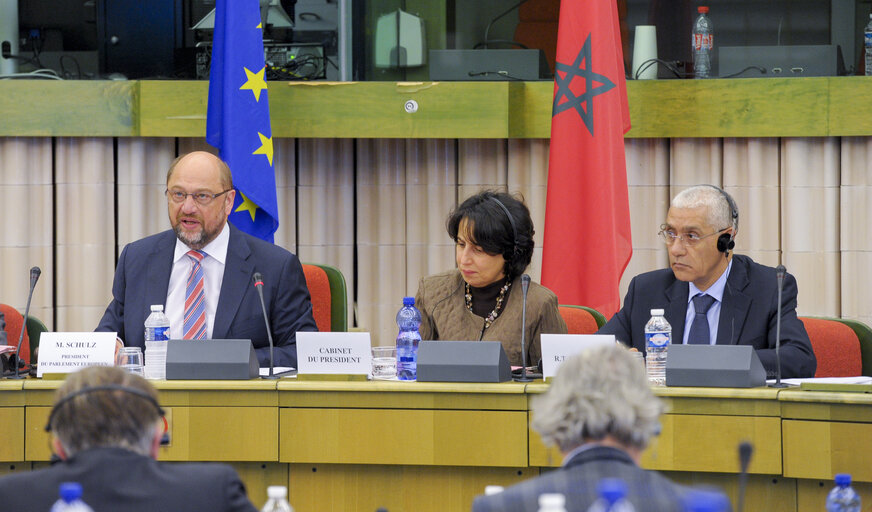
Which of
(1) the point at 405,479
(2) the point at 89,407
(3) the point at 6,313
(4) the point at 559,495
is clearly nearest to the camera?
(4) the point at 559,495

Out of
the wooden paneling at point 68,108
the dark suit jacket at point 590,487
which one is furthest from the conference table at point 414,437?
the wooden paneling at point 68,108

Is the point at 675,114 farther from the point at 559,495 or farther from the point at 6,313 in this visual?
the point at 559,495

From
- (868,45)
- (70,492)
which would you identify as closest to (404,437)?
(70,492)

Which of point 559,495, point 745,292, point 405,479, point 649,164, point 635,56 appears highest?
point 635,56

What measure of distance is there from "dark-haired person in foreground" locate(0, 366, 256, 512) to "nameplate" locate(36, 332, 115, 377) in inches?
58.2

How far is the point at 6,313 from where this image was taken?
4.49m

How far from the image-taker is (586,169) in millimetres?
5238

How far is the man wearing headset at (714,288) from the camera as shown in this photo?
3.93 meters

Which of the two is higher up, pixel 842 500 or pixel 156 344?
pixel 156 344

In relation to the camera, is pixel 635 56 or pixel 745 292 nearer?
pixel 745 292

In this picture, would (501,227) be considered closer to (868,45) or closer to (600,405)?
(600,405)

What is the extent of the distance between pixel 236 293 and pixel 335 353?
2.84 ft

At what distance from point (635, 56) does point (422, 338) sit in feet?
7.09

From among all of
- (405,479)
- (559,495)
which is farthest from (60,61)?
(559,495)
